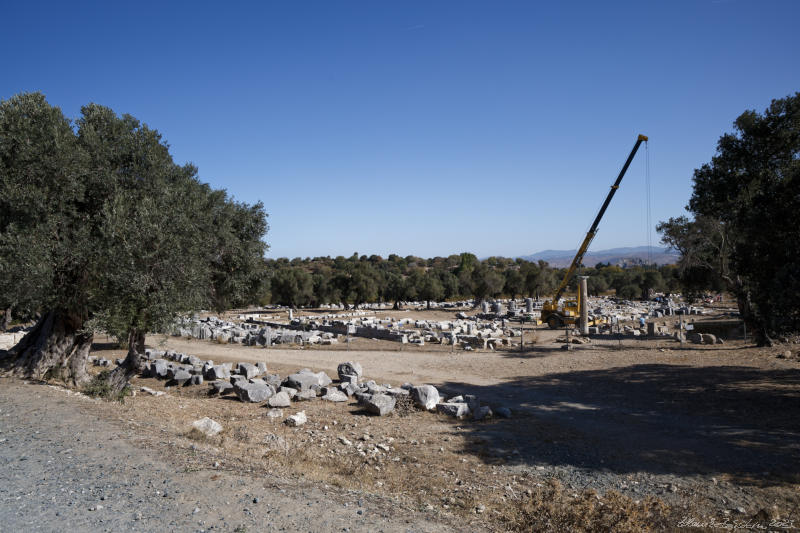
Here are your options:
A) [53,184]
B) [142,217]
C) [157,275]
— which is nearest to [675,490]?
[157,275]

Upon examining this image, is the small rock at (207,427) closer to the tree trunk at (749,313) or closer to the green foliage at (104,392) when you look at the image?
the green foliage at (104,392)

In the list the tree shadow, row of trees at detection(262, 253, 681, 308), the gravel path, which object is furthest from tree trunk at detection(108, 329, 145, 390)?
row of trees at detection(262, 253, 681, 308)

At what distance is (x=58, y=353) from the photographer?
14.8 metres

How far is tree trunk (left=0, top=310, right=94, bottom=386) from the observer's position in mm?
14484

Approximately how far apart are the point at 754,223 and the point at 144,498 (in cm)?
1442

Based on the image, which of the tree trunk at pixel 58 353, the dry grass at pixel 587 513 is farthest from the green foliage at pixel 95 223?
the dry grass at pixel 587 513

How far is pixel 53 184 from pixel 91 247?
2.20 meters

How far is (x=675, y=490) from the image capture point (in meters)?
7.29

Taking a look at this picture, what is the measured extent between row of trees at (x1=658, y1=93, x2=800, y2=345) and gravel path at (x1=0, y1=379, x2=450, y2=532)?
10.6 m

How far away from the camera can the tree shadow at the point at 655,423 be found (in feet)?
28.0

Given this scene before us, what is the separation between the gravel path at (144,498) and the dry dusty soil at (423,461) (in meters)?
0.03

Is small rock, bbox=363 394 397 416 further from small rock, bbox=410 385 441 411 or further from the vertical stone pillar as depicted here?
the vertical stone pillar

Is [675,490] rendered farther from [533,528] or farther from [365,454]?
[365,454]

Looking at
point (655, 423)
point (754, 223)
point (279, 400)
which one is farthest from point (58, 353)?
point (754, 223)
